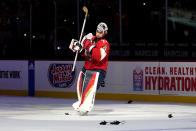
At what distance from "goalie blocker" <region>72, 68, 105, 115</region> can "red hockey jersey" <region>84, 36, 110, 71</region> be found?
0.12 meters

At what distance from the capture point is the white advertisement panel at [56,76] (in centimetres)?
1973

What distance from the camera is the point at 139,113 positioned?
50.1ft

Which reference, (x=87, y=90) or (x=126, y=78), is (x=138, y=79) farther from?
(x=87, y=90)

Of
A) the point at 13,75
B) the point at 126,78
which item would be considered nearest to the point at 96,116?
the point at 126,78

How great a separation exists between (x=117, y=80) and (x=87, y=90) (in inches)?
180

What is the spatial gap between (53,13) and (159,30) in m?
4.37

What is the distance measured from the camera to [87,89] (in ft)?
47.4

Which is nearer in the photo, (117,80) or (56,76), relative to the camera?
(117,80)

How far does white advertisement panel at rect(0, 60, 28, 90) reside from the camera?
20531 millimetres

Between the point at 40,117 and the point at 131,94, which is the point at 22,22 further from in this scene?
the point at 40,117

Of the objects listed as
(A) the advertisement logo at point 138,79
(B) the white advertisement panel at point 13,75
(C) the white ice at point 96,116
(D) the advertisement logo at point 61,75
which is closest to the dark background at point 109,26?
(B) the white advertisement panel at point 13,75

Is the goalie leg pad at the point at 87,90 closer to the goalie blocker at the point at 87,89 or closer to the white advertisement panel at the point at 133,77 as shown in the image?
the goalie blocker at the point at 87,89

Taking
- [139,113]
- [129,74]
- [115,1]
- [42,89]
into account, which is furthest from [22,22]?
[139,113]

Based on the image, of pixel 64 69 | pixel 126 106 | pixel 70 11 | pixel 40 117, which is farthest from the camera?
pixel 70 11
